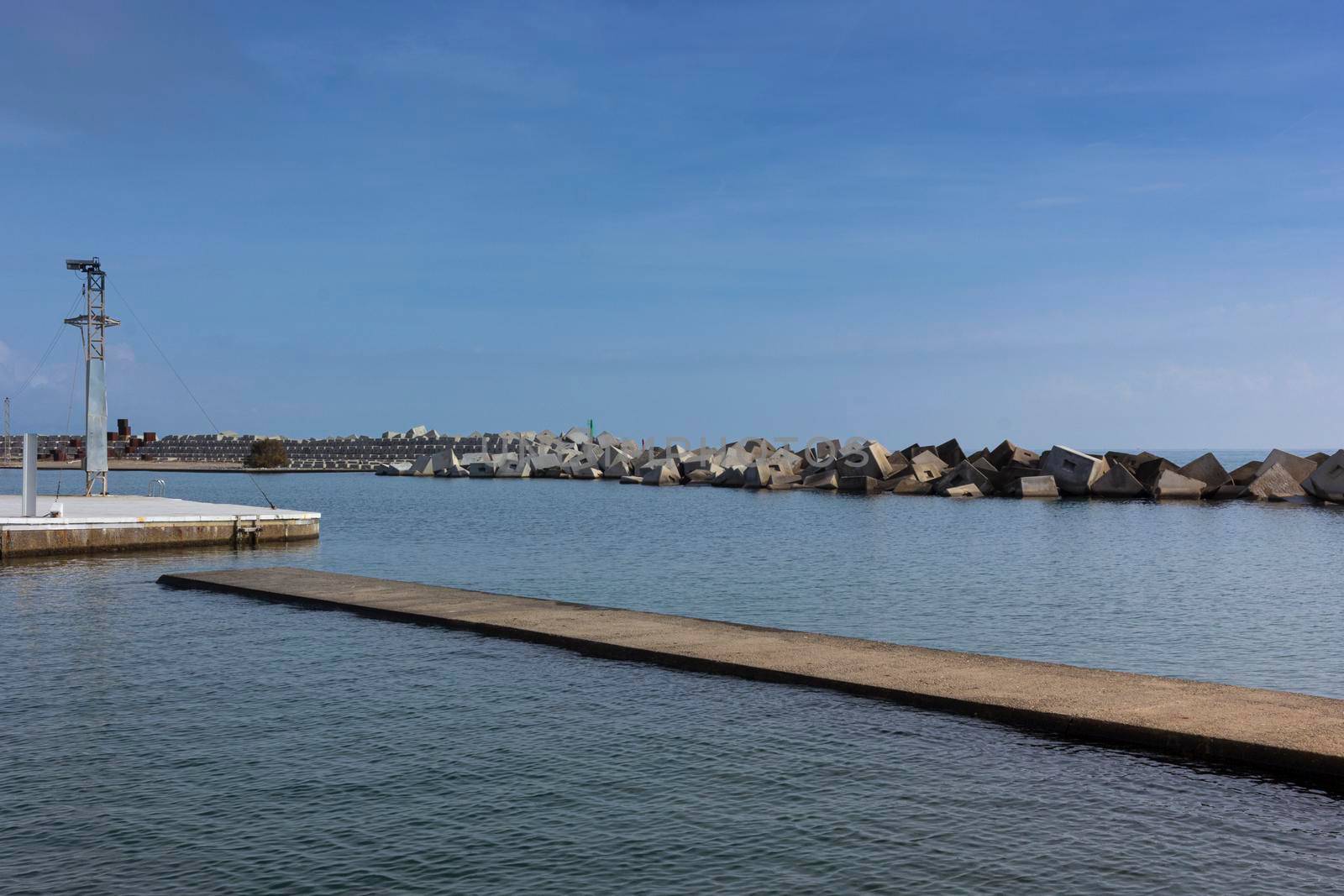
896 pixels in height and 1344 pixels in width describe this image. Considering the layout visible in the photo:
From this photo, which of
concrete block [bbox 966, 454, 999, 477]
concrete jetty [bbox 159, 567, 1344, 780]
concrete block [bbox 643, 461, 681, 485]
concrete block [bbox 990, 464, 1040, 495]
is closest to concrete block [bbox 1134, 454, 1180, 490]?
concrete block [bbox 990, 464, 1040, 495]

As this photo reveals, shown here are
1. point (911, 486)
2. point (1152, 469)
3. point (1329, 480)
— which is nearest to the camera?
point (1329, 480)

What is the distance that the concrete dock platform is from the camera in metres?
23.7

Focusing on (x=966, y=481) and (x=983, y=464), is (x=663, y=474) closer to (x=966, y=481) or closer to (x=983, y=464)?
(x=983, y=464)

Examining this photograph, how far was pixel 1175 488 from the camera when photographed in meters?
50.9

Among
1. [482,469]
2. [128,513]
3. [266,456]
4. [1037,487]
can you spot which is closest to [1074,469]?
[1037,487]

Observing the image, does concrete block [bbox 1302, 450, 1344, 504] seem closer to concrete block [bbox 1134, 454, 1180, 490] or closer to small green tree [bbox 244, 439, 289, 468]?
concrete block [bbox 1134, 454, 1180, 490]

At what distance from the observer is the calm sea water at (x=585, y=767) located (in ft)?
21.3

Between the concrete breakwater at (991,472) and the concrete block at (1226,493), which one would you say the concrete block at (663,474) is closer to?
the concrete breakwater at (991,472)

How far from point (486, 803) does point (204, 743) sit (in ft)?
9.22

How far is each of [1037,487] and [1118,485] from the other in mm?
3556

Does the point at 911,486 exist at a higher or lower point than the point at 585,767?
higher

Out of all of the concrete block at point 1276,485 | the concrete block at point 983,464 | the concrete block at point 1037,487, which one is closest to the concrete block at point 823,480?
the concrete block at point 983,464

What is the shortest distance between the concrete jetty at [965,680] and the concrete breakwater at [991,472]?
41676 mm

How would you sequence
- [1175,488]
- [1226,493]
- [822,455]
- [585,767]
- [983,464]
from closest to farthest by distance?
[585,767] < [1175,488] < [1226,493] < [983,464] < [822,455]
